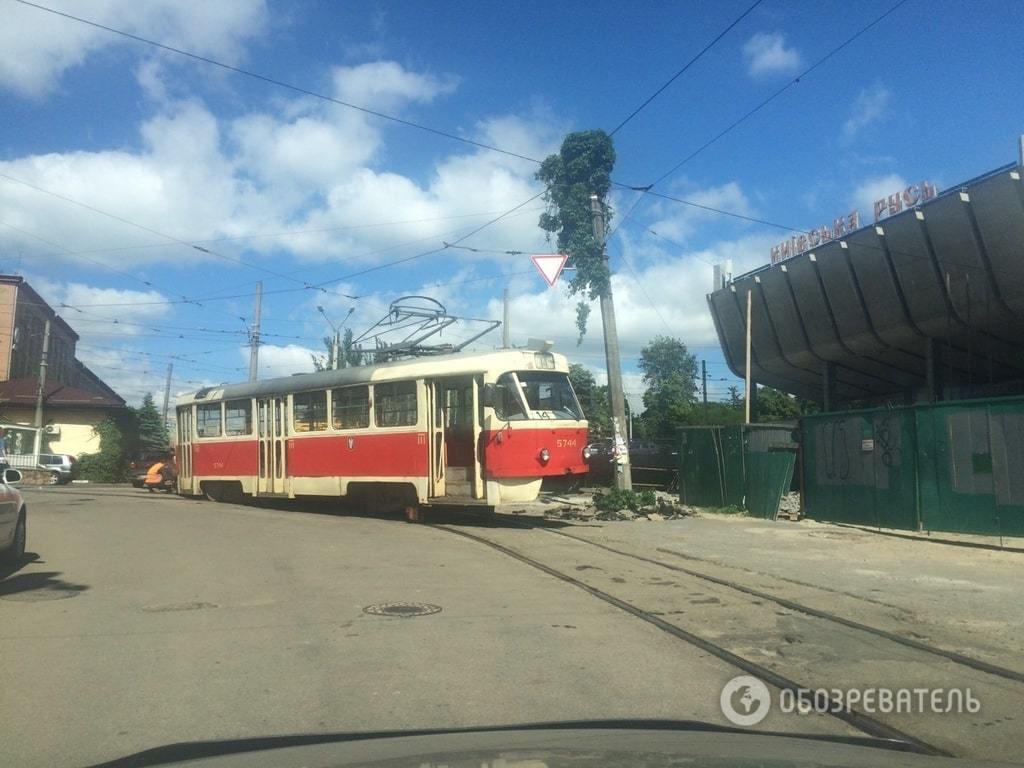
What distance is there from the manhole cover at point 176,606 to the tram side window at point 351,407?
947 cm

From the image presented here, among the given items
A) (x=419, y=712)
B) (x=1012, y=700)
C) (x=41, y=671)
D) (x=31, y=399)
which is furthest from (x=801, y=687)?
(x=31, y=399)

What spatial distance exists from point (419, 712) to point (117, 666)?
2590 mm

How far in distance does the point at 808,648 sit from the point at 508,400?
31.3 feet

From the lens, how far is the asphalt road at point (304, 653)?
5.11 metres

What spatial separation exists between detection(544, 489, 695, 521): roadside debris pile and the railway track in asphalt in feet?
26.3

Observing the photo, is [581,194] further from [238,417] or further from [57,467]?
[57,467]

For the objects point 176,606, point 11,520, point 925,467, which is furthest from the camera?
point 925,467

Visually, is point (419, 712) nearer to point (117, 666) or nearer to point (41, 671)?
point (117, 666)

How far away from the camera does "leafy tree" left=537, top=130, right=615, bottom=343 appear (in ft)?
70.9

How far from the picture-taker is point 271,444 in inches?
832

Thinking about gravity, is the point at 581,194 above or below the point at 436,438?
above

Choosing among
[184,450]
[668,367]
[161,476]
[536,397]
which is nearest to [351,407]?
[536,397]

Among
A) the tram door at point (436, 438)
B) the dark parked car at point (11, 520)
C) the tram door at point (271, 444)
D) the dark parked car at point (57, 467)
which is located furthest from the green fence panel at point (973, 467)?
the dark parked car at point (57, 467)
